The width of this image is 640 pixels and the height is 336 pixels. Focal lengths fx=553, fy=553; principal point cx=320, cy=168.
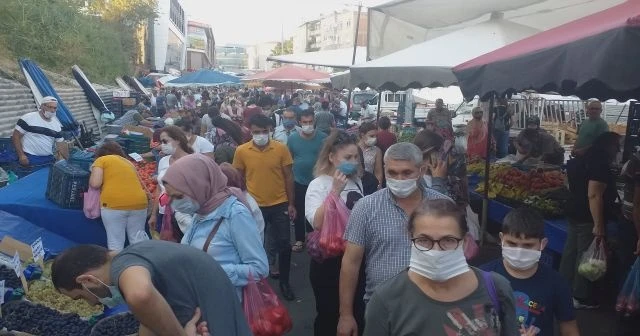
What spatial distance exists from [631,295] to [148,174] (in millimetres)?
5532

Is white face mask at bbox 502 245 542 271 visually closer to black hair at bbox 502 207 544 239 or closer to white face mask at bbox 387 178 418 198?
black hair at bbox 502 207 544 239

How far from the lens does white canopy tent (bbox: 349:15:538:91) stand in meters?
6.86

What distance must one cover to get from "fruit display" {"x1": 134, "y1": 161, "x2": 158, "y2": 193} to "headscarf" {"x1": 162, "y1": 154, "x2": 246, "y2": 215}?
3.64 metres

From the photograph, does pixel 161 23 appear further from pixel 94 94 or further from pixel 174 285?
pixel 174 285

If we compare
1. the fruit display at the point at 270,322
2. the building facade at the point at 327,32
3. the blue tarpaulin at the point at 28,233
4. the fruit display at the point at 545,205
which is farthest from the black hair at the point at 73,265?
the building facade at the point at 327,32

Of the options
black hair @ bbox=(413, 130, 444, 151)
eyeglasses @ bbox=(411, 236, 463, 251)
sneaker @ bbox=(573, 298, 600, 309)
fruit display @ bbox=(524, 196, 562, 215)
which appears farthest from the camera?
fruit display @ bbox=(524, 196, 562, 215)

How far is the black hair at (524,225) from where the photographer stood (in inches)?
113

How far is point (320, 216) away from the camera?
363 centimetres

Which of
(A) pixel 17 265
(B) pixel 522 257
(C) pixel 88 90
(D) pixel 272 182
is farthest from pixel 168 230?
(C) pixel 88 90

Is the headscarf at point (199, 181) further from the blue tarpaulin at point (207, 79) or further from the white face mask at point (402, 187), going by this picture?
the blue tarpaulin at point (207, 79)

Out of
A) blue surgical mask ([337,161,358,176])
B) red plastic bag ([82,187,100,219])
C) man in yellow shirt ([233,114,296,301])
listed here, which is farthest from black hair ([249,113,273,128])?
blue surgical mask ([337,161,358,176])

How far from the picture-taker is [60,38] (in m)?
20.3

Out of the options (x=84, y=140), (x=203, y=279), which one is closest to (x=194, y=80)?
(x=84, y=140)

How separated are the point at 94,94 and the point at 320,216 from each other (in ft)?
50.1
